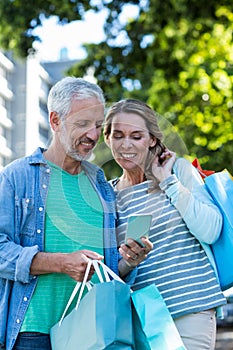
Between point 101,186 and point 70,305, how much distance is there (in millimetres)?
501

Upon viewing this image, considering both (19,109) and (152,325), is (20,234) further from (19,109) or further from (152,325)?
(19,109)

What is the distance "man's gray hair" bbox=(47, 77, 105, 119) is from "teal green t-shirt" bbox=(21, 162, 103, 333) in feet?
0.74

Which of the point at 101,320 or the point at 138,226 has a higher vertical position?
the point at 138,226

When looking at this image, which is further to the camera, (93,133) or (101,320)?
(93,133)

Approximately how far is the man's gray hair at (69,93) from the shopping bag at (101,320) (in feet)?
1.90

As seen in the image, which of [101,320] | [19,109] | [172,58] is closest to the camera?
[101,320]

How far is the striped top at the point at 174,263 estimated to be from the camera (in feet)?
9.36

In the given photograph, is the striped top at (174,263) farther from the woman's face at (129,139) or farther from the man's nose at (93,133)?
the man's nose at (93,133)

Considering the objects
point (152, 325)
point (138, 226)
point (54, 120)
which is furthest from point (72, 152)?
point (152, 325)

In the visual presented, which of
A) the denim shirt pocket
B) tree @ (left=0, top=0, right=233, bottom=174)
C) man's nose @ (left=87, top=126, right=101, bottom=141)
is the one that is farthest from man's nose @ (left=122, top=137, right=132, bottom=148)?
tree @ (left=0, top=0, right=233, bottom=174)

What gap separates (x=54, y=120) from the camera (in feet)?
9.05

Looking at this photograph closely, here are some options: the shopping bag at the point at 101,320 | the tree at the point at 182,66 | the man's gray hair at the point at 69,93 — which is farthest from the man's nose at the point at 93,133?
the tree at the point at 182,66

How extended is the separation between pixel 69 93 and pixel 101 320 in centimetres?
82

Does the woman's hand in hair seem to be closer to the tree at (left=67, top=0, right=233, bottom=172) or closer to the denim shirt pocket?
the denim shirt pocket
